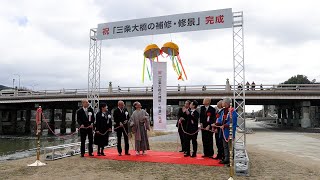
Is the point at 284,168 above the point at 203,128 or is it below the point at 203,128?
below

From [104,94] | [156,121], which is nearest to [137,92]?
[104,94]

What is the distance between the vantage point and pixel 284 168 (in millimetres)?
7523

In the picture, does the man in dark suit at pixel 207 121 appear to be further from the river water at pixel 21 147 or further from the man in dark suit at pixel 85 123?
the river water at pixel 21 147

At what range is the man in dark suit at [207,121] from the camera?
8.55m

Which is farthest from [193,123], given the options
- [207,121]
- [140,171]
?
[140,171]

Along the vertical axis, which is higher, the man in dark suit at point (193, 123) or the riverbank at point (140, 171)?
the man in dark suit at point (193, 123)

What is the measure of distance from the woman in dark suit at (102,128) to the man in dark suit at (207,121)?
10.3 ft

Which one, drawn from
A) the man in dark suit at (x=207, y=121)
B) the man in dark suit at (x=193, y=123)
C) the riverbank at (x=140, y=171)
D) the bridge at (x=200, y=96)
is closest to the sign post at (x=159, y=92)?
the man in dark suit at (x=193, y=123)

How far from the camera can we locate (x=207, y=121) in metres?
8.60

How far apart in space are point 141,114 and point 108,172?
9.93ft

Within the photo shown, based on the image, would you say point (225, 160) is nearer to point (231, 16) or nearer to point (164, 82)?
point (164, 82)

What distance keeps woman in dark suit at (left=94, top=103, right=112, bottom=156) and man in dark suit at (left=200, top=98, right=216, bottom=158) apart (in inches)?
123

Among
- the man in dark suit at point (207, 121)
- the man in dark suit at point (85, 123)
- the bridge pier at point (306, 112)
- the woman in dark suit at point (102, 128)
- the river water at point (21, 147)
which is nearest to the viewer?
the man in dark suit at point (207, 121)

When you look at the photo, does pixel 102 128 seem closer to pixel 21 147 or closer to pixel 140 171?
pixel 140 171
